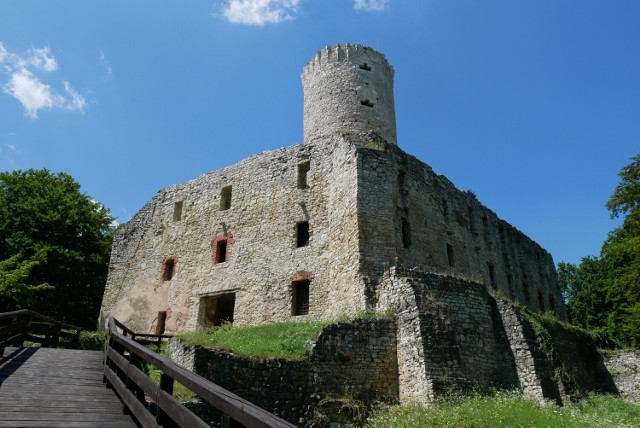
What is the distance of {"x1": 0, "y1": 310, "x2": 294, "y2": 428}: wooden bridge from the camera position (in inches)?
144

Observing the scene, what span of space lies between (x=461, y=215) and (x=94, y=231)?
22659 mm

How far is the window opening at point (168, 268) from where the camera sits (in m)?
23.5

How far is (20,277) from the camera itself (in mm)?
22234

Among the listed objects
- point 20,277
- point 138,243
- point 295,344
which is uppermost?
point 138,243

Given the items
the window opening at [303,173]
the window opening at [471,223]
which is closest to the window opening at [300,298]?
the window opening at [303,173]

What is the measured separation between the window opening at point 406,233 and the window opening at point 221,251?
333 inches

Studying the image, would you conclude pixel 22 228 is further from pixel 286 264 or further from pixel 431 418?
pixel 431 418

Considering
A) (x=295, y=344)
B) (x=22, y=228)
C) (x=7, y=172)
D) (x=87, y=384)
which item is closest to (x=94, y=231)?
(x=22, y=228)

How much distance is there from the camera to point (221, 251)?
2269 cm

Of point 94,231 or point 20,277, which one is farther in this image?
point 94,231

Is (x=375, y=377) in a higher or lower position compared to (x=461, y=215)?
lower

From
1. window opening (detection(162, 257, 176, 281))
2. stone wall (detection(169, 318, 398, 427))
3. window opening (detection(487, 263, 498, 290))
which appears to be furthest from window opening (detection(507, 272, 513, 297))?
window opening (detection(162, 257, 176, 281))

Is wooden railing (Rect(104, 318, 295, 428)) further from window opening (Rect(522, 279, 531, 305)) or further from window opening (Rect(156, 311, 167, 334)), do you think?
window opening (Rect(522, 279, 531, 305))

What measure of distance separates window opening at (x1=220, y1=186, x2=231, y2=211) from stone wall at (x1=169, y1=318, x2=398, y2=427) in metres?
10.3
